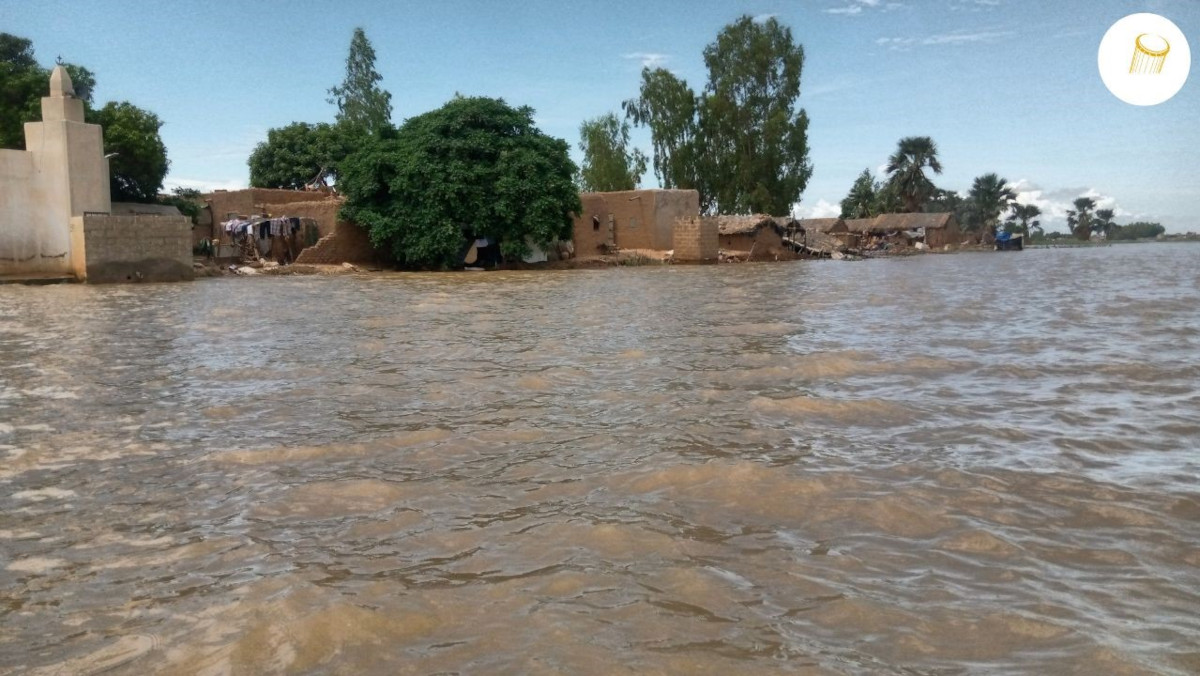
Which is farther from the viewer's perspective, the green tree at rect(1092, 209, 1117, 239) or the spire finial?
the green tree at rect(1092, 209, 1117, 239)

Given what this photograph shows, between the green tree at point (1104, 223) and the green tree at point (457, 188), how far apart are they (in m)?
76.9

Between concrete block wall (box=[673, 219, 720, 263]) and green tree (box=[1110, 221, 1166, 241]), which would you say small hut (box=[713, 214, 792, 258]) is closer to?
concrete block wall (box=[673, 219, 720, 263])

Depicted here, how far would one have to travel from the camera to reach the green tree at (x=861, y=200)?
63875 mm

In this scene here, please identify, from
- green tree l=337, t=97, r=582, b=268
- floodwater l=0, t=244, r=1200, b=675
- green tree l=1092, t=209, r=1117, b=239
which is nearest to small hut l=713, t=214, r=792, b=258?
green tree l=337, t=97, r=582, b=268

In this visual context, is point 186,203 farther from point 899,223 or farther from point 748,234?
point 899,223

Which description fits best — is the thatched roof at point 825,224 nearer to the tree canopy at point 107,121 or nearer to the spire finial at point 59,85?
the tree canopy at point 107,121

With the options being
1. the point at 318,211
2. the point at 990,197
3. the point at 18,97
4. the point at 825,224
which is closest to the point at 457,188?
the point at 318,211

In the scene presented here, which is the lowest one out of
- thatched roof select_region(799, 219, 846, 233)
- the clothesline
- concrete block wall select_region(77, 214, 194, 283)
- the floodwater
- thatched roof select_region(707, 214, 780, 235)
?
the floodwater

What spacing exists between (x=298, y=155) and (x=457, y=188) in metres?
12.8

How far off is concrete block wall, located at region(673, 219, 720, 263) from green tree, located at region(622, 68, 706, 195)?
12.5 m

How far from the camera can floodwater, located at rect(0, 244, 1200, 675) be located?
228 cm

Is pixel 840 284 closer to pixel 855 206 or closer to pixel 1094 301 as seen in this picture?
pixel 1094 301

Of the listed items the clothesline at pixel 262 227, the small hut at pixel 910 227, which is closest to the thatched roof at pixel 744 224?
the clothesline at pixel 262 227

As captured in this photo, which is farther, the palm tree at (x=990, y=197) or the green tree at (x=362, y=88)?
the palm tree at (x=990, y=197)
